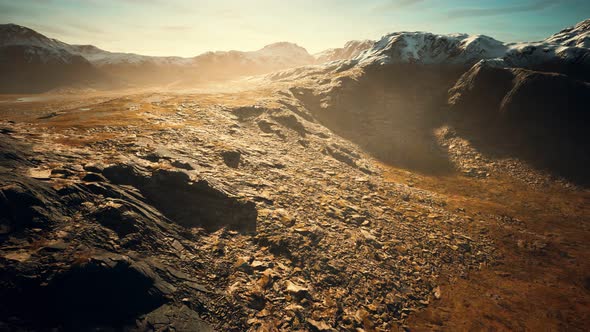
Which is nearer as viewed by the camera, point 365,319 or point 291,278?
point 365,319

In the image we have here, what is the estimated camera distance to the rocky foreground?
9.21m

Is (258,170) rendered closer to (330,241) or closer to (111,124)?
(330,241)

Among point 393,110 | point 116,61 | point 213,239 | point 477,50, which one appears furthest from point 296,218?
point 116,61

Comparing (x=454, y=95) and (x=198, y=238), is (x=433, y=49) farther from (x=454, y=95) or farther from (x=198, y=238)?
(x=198, y=238)

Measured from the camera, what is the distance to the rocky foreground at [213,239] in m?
9.21

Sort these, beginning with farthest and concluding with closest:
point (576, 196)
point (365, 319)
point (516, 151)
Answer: point (516, 151) → point (576, 196) → point (365, 319)

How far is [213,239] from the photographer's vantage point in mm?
14602

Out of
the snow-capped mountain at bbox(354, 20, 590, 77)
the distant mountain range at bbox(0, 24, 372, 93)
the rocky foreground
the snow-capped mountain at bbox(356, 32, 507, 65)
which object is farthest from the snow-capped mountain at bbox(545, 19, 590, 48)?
the distant mountain range at bbox(0, 24, 372, 93)

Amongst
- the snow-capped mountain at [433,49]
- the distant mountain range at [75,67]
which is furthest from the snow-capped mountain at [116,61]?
the snow-capped mountain at [433,49]

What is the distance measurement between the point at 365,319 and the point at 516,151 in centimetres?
4137

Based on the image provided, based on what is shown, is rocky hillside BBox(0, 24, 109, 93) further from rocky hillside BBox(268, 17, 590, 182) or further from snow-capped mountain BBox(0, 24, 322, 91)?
rocky hillside BBox(268, 17, 590, 182)

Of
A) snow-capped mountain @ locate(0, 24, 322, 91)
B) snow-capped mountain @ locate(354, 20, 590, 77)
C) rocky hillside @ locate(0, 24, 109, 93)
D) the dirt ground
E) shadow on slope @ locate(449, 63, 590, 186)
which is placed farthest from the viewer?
snow-capped mountain @ locate(0, 24, 322, 91)

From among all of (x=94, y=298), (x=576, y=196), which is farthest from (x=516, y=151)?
(x=94, y=298)

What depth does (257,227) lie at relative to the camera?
16.2 m
